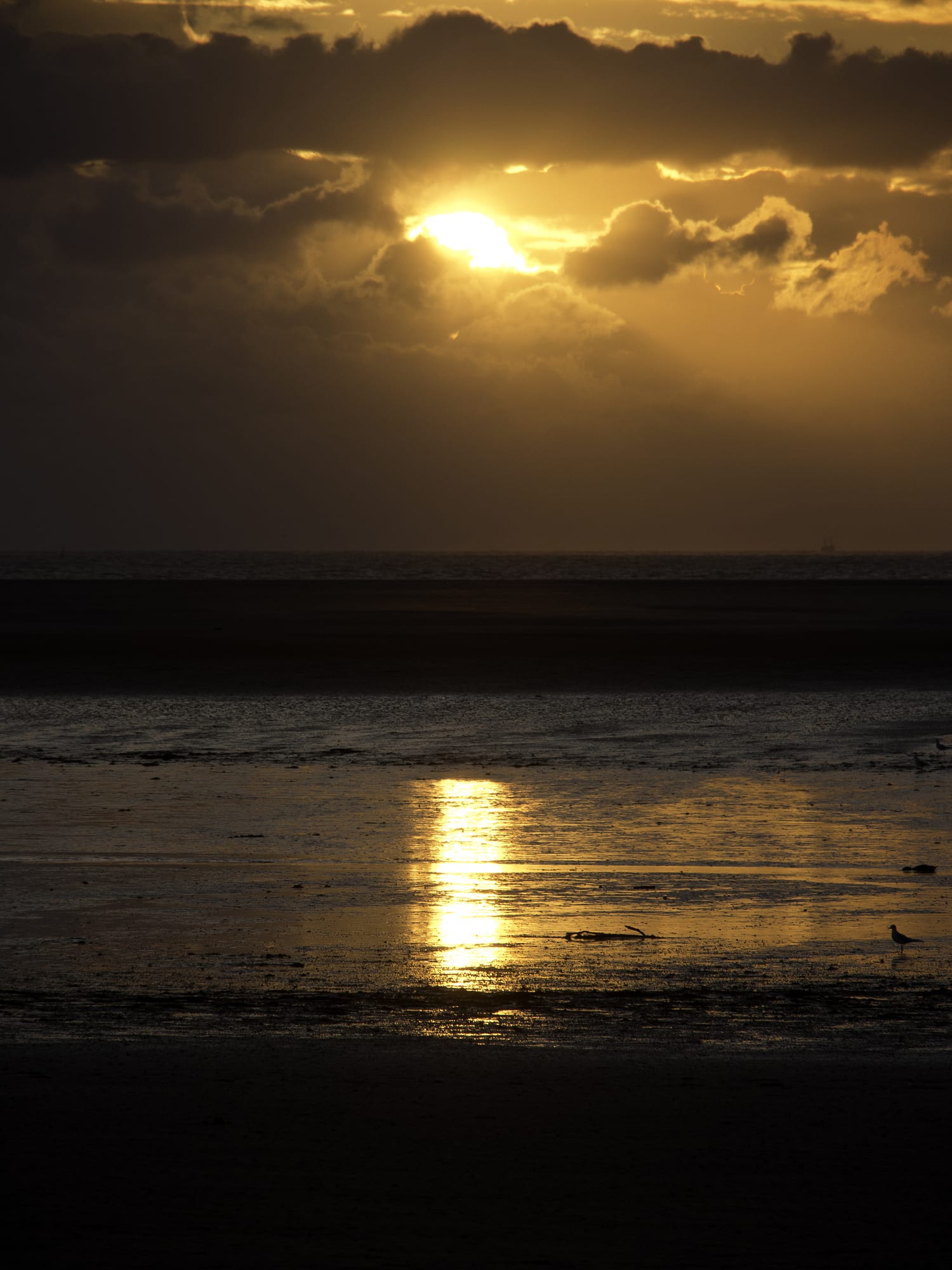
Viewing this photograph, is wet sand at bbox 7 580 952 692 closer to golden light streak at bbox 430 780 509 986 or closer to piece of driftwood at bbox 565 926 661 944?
golden light streak at bbox 430 780 509 986

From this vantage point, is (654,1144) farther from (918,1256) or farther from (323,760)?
(323,760)

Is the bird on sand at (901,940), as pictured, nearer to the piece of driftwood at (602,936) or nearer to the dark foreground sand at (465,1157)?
the piece of driftwood at (602,936)

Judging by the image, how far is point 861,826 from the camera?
49.1 feet

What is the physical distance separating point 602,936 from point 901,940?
2065 millimetres

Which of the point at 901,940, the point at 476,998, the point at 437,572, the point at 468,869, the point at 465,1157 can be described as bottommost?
the point at 437,572

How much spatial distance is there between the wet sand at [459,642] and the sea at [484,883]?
29.1 feet

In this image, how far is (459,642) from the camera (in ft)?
146

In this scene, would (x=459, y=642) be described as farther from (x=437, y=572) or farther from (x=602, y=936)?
(x=437, y=572)

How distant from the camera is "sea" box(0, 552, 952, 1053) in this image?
27.6 feet

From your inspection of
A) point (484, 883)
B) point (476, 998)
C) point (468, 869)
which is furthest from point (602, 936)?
point (468, 869)

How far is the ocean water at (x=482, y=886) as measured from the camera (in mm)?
8445

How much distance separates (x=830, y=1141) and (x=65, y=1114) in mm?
3551

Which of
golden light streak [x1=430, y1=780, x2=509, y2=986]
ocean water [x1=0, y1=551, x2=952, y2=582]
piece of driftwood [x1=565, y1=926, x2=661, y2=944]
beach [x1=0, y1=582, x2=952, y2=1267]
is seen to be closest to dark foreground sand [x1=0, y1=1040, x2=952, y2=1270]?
beach [x1=0, y1=582, x2=952, y2=1267]

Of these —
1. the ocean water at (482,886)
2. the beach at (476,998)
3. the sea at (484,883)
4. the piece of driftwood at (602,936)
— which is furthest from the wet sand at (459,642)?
the piece of driftwood at (602,936)
